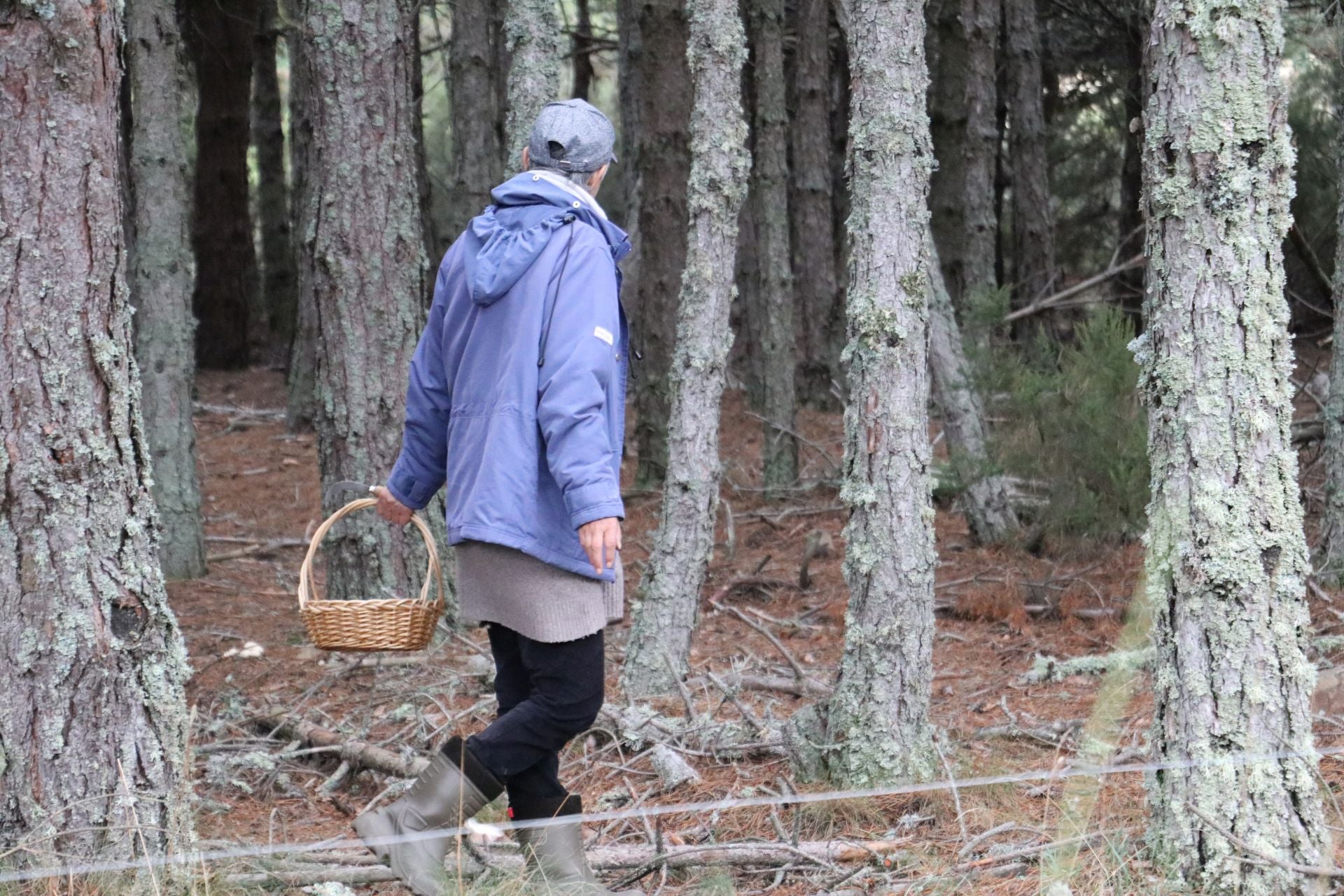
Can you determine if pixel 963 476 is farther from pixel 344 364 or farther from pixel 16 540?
pixel 16 540

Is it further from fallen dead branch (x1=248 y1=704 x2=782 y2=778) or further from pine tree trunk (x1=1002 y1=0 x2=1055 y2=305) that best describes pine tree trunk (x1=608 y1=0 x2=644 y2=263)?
fallen dead branch (x1=248 y1=704 x2=782 y2=778)

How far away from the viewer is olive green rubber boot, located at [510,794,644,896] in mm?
3215

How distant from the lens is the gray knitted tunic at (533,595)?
120 inches

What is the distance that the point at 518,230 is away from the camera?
308cm

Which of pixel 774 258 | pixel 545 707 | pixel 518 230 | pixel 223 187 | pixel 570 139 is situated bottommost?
pixel 545 707

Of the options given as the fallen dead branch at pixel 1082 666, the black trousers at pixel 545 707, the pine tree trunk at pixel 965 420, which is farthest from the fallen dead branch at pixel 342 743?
the pine tree trunk at pixel 965 420

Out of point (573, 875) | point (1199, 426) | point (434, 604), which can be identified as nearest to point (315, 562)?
point (434, 604)

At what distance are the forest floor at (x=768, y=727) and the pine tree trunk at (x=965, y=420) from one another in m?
0.21

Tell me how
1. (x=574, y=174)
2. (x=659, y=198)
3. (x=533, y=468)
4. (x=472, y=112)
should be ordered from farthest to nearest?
(x=472, y=112), (x=659, y=198), (x=574, y=174), (x=533, y=468)

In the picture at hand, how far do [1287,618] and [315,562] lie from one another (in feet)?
21.0

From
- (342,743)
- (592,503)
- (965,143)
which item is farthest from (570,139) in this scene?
(965,143)

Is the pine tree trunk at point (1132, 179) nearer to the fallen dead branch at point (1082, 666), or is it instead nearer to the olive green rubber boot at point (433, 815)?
the fallen dead branch at point (1082, 666)

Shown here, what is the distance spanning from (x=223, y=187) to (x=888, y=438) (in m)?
13.3

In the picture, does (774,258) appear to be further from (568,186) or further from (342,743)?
(568,186)
